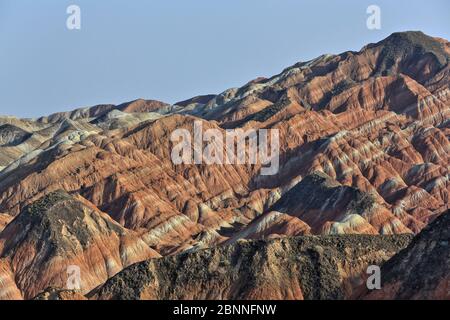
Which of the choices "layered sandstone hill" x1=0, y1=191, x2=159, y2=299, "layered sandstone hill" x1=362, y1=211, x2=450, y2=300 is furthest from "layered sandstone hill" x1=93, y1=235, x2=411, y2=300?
"layered sandstone hill" x1=0, y1=191, x2=159, y2=299

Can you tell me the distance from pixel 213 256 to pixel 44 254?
177 feet

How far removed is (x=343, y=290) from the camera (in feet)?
437

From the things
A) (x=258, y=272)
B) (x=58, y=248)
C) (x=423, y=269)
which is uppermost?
(x=423, y=269)

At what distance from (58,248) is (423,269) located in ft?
262

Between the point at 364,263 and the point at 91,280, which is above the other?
the point at 364,263

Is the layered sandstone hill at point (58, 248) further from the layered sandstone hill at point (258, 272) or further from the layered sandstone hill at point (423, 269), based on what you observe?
the layered sandstone hill at point (423, 269)

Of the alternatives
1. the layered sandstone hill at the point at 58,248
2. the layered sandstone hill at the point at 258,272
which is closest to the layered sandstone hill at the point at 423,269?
the layered sandstone hill at the point at 258,272

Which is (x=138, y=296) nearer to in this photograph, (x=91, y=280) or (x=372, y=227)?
(x=91, y=280)

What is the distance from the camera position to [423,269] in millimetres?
118500

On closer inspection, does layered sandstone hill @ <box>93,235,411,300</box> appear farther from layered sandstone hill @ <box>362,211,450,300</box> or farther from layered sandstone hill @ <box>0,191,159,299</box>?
layered sandstone hill @ <box>0,191,159,299</box>

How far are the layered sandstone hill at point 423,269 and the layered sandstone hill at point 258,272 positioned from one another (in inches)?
478

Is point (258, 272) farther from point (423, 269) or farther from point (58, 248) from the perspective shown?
point (58, 248)

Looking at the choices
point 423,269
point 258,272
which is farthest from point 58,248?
point 423,269
